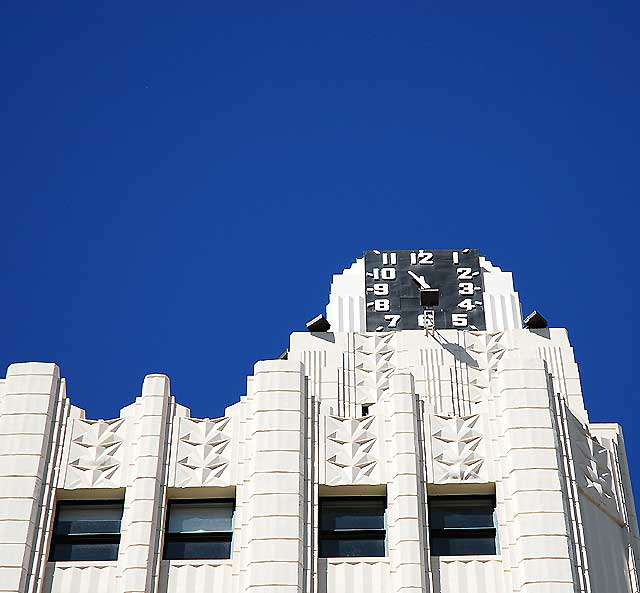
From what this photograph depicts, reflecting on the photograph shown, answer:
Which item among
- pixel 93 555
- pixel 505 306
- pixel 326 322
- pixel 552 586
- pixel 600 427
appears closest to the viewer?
pixel 552 586

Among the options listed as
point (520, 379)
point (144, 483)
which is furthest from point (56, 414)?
point (520, 379)

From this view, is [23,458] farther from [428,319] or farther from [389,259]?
[389,259]

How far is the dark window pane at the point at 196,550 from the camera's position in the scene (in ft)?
119

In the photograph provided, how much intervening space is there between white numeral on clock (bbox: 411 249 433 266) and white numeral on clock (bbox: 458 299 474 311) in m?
2.91

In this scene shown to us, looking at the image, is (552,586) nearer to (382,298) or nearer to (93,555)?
(93,555)

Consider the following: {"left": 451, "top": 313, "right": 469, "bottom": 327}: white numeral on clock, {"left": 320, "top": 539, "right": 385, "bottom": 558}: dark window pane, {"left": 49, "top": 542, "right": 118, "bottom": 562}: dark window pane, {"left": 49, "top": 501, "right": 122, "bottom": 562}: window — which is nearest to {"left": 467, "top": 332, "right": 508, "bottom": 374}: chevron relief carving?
{"left": 451, "top": 313, "right": 469, "bottom": 327}: white numeral on clock

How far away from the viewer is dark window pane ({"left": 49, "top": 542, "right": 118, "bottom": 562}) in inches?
1430

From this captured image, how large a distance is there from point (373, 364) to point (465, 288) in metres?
7.48

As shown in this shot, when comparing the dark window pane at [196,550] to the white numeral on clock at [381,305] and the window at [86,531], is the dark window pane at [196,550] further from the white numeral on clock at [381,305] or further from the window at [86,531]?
the white numeral on clock at [381,305]

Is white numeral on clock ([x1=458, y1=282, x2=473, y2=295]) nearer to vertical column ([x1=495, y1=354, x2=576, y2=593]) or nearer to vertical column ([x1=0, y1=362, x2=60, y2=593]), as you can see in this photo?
vertical column ([x1=495, y1=354, x2=576, y2=593])

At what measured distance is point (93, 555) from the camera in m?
36.4

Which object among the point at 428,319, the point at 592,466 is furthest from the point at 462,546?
the point at 428,319

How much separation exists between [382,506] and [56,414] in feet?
31.7

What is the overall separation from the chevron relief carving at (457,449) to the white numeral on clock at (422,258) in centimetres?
1539
